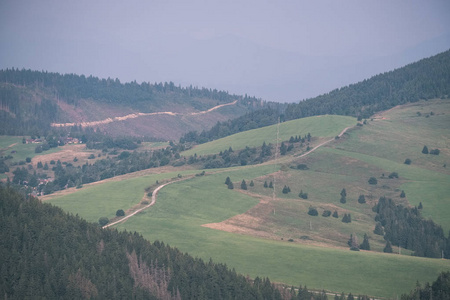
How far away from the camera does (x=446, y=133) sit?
19925 cm

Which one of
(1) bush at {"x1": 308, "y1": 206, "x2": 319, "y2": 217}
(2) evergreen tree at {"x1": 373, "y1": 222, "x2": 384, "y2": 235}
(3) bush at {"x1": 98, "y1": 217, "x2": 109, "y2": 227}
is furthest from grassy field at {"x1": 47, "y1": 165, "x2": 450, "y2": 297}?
(2) evergreen tree at {"x1": 373, "y1": 222, "x2": 384, "y2": 235}

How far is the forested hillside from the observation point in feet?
260

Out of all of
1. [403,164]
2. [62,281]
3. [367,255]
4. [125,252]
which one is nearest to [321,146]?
[403,164]

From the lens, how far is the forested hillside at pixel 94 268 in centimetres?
→ 7919

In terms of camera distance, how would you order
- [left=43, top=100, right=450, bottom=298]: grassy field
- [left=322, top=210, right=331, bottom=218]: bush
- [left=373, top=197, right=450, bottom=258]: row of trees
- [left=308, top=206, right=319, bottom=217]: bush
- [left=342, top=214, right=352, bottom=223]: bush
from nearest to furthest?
1. [left=43, top=100, right=450, bottom=298]: grassy field
2. [left=373, top=197, right=450, bottom=258]: row of trees
3. [left=342, top=214, right=352, bottom=223]: bush
4. [left=308, top=206, right=319, bottom=217]: bush
5. [left=322, top=210, right=331, bottom=218]: bush

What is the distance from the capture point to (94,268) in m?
83.2

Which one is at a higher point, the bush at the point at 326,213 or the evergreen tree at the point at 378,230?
the bush at the point at 326,213

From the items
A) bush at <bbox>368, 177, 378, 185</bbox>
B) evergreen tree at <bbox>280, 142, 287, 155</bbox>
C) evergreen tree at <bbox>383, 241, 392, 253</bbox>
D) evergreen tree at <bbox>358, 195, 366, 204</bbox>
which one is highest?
evergreen tree at <bbox>280, 142, 287, 155</bbox>

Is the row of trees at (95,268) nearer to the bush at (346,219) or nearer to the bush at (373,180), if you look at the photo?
the bush at (346,219)

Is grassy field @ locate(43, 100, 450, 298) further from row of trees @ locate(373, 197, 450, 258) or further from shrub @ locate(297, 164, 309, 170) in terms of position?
row of trees @ locate(373, 197, 450, 258)

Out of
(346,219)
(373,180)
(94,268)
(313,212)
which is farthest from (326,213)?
(94,268)

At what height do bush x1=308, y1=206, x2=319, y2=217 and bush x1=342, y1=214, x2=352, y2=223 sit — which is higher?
bush x1=308, y1=206, x2=319, y2=217

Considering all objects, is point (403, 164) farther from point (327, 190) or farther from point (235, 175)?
point (235, 175)

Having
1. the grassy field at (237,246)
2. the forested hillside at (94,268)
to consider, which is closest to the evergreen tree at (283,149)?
the grassy field at (237,246)
